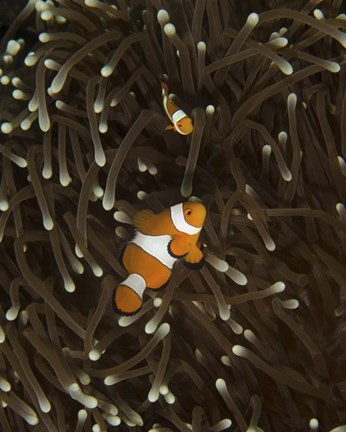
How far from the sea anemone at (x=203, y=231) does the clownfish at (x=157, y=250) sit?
52 mm

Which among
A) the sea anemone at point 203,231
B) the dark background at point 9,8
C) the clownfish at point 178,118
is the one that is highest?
the dark background at point 9,8

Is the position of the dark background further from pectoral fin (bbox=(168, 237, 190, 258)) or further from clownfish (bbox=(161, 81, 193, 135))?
pectoral fin (bbox=(168, 237, 190, 258))

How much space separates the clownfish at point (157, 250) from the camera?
102cm

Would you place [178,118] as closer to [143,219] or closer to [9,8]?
[143,219]

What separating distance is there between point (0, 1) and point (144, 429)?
1.37 m

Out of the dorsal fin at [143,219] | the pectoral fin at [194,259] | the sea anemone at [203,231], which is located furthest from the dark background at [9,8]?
the pectoral fin at [194,259]

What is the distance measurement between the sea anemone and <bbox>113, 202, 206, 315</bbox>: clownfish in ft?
0.17

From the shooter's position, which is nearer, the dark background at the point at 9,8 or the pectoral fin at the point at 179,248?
the pectoral fin at the point at 179,248

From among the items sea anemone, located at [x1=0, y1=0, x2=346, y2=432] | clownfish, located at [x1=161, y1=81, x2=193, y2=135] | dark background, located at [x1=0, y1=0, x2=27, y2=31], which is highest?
dark background, located at [x1=0, y1=0, x2=27, y2=31]

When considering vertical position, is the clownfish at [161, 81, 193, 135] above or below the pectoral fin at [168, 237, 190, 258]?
above

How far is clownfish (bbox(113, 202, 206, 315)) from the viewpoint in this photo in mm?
1022

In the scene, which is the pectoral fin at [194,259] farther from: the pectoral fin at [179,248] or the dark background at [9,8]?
the dark background at [9,8]

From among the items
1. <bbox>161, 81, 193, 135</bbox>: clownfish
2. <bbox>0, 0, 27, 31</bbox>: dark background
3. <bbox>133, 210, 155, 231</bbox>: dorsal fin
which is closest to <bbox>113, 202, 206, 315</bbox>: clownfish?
<bbox>133, 210, 155, 231</bbox>: dorsal fin

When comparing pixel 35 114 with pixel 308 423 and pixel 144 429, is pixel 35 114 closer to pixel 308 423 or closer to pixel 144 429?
pixel 144 429
